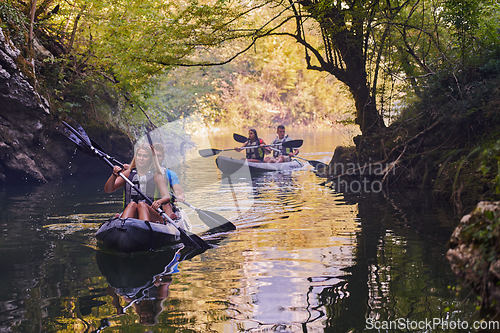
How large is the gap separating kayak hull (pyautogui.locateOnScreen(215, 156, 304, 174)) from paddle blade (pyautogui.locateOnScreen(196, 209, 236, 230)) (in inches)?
210

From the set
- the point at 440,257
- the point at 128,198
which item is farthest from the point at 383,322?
the point at 128,198

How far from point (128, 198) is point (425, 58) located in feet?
23.3

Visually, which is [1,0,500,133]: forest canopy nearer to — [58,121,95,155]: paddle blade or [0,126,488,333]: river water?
[58,121,95,155]: paddle blade

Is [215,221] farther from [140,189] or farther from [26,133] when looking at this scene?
[26,133]

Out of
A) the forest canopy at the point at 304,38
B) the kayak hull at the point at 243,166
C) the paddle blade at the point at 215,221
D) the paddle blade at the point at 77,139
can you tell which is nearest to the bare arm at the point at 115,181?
the paddle blade at the point at 77,139

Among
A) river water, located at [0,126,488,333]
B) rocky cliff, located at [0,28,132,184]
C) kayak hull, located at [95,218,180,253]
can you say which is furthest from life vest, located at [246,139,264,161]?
kayak hull, located at [95,218,180,253]

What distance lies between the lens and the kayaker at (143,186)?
490cm

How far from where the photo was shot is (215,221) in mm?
5996

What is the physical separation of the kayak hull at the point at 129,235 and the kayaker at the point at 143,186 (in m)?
0.24

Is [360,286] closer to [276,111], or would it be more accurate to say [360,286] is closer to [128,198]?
[128,198]

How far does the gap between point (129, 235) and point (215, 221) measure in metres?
1.70

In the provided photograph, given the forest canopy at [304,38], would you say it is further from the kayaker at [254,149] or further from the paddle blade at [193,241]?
the paddle blade at [193,241]

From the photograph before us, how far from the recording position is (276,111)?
1441 inches

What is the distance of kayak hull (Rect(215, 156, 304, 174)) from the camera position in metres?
11.5
